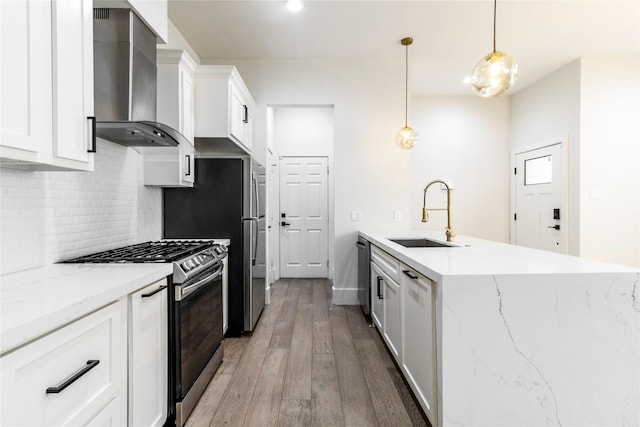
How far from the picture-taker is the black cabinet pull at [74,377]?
2.98 feet

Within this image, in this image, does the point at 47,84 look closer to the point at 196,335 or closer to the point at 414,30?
the point at 196,335

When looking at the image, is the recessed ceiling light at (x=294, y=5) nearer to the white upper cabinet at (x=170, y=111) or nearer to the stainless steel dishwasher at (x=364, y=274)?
the white upper cabinet at (x=170, y=111)

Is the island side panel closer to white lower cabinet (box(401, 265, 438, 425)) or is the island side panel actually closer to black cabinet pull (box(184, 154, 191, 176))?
white lower cabinet (box(401, 265, 438, 425))

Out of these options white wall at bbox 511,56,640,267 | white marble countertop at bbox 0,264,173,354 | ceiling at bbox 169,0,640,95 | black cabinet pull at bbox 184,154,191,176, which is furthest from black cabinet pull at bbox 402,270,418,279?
white wall at bbox 511,56,640,267

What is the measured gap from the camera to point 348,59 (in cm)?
394

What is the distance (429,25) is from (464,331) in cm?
298

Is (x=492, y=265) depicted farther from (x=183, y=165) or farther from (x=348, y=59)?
(x=348, y=59)

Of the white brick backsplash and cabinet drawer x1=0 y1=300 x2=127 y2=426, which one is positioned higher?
the white brick backsplash

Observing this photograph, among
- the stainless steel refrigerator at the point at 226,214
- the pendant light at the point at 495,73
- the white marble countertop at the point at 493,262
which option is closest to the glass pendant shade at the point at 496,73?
the pendant light at the point at 495,73

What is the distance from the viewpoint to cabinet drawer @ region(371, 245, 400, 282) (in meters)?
2.25

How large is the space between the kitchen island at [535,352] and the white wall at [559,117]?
3.07m

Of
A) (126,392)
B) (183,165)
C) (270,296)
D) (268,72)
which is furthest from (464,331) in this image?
→ (268,72)

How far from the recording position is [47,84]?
121cm

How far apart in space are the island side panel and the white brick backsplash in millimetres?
1924
